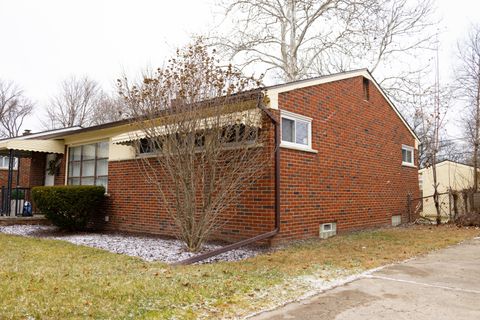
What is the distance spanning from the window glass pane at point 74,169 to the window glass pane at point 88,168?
33 cm

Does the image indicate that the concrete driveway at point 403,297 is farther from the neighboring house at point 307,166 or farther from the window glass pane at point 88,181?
the window glass pane at point 88,181

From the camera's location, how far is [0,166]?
910 inches

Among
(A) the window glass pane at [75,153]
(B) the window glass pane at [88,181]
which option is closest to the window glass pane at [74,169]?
(A) the window glass pane at [75,153]

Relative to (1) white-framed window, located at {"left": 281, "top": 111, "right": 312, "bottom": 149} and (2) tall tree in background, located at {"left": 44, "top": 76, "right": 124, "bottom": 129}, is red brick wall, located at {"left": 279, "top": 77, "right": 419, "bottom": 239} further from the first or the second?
(2) tall tree in background, located at {"left": 44, "top": 76, "right": 124, "bottom": 129}

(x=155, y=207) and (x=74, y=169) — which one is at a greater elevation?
(x=74, y=169)

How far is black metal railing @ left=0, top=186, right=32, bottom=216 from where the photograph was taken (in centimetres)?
1326

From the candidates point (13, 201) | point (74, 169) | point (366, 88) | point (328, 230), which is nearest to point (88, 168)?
point (74, 169)

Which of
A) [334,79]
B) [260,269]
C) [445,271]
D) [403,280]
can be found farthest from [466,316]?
[334,79]

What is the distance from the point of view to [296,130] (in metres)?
9.02

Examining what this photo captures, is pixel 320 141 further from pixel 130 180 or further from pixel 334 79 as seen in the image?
pixel 130 180

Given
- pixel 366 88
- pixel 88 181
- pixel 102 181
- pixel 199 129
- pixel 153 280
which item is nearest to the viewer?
pixel 153 280

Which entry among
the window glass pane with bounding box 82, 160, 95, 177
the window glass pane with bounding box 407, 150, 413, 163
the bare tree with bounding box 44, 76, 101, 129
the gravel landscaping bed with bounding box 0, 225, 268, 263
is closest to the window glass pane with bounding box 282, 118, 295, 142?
the gravel landscaping bed with bounding box 0, 225, 268, 263

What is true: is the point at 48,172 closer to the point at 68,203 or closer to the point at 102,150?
the point at 102,150

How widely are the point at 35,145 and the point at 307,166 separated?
9426mm
